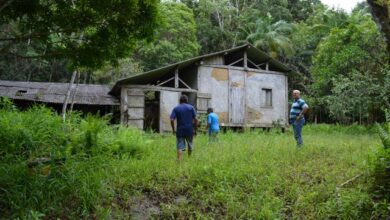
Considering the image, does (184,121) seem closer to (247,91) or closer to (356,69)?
(247,91)

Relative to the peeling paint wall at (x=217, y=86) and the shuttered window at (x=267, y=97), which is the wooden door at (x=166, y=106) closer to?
the peeling paint wall at (x=217, y=86)

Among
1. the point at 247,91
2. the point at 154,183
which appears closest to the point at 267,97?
the point at 247,91

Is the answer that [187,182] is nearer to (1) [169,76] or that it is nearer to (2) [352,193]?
(2) [352,193]

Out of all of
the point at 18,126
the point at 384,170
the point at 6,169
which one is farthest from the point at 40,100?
the point at 384,170

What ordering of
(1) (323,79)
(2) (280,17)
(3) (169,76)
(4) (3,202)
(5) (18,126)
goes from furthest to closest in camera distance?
1. (2) (280,17)
2. (1) (323,79)
3. (3) (169,76)
4. (5) (18,126)
5. (4) (3,202)

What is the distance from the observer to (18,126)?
739 centimetres

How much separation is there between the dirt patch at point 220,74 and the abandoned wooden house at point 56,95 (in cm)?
503

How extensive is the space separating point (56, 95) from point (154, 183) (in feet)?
46.4

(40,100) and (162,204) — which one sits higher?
(40,100)

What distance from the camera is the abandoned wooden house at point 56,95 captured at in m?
19.2

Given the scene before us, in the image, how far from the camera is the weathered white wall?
20094 millimetres

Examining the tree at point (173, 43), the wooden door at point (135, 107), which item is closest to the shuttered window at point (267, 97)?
the wooden door at point (135, 107)

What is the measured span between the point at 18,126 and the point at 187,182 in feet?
10.8

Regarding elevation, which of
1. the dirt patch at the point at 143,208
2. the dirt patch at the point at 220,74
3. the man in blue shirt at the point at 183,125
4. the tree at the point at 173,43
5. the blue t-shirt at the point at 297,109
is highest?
the tree at the point at 173,43
